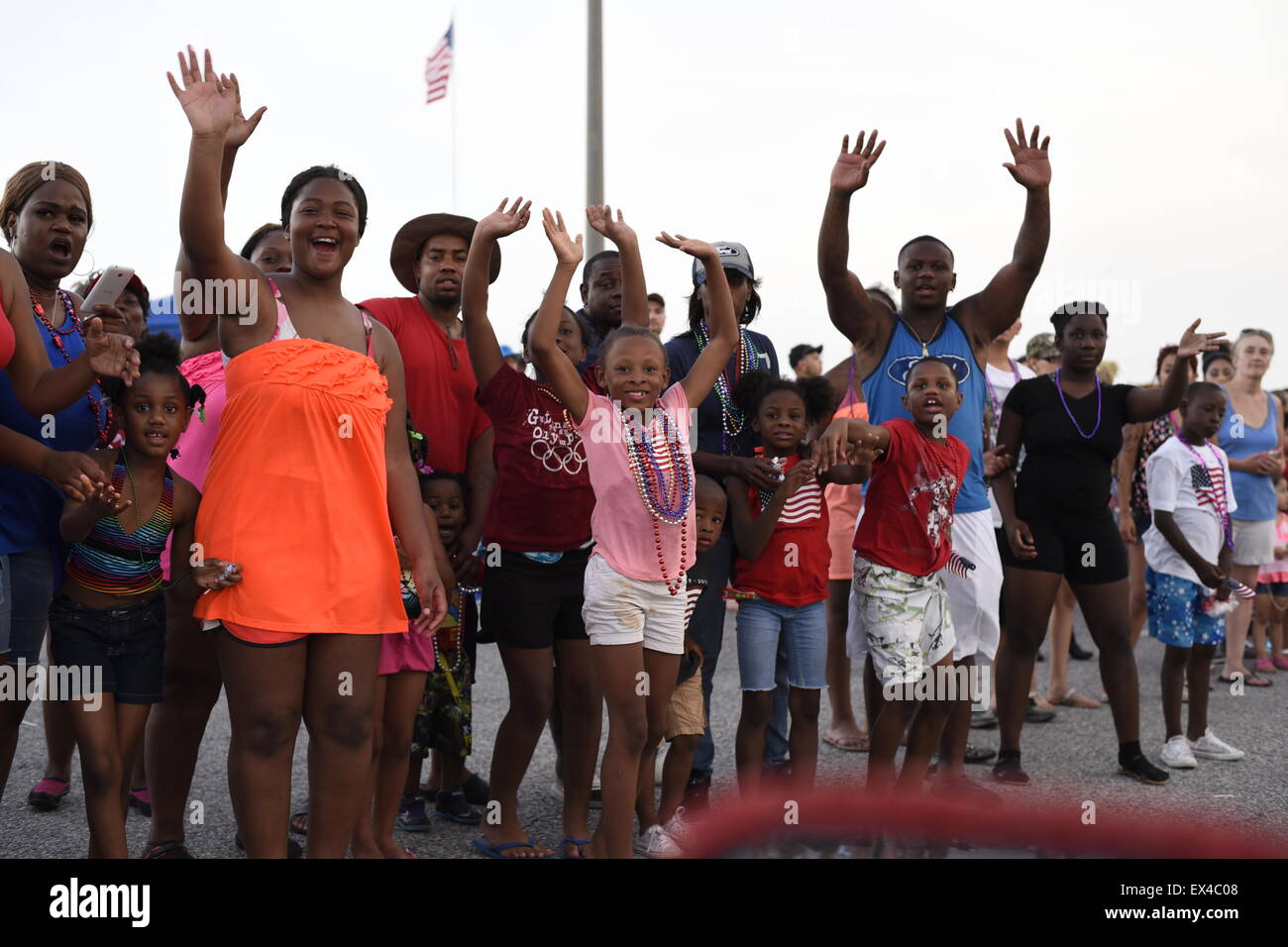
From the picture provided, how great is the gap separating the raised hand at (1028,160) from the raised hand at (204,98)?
307 cm

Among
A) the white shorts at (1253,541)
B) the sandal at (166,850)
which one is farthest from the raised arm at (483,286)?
the white shorts at (1253,541)

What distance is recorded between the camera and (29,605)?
3408 mm

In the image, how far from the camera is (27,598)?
134 inches

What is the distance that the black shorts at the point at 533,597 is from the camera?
4059mm

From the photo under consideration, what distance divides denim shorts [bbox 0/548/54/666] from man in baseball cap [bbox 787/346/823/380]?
7335 millimetres

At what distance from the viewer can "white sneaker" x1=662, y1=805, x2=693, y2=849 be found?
4.03 metres

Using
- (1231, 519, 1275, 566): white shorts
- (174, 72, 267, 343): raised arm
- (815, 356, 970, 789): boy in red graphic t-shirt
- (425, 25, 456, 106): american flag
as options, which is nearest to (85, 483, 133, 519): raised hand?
(174, 72, 267, 343): raised arm

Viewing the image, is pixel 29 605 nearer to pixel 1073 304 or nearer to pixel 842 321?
pixel 842 321

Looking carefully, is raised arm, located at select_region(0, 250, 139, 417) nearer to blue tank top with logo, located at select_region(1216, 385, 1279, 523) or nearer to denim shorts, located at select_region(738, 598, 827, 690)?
denim shorts, located at select_region(738, 598, 827, 690)

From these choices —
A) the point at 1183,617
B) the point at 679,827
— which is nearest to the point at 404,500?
the point at 679,827

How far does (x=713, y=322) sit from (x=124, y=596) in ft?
7.05

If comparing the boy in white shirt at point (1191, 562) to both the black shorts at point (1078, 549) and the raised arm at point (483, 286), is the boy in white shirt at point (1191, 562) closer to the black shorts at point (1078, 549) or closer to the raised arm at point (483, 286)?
the black shorts at point (1078, 549)
